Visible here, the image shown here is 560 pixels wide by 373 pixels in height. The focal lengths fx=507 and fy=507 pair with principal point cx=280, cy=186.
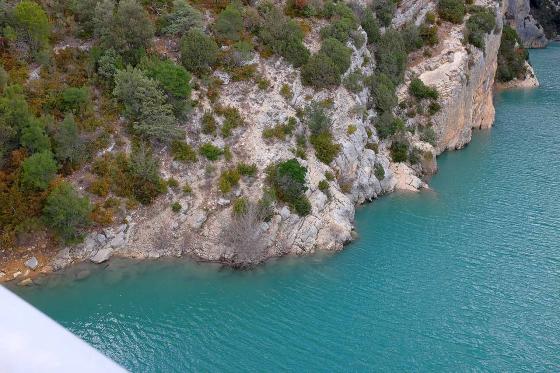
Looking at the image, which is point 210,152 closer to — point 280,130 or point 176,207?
point 176,207

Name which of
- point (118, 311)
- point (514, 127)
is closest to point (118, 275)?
point (118, 311)

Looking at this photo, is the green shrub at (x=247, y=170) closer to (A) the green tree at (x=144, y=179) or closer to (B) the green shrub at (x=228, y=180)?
(B) the green shrub at (x=228, y=180)

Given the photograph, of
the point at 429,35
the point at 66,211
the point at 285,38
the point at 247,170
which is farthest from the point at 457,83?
the point at 66,211

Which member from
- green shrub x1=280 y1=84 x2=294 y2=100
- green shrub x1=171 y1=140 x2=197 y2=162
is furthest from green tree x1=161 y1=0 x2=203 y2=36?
green shrub x1=171 y1=140 x2=197 y2=162

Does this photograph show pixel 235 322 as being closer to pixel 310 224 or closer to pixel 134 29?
pixel 310 224

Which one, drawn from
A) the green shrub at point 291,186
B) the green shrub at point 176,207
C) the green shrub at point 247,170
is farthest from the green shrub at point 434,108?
the green shrub at point 176,207

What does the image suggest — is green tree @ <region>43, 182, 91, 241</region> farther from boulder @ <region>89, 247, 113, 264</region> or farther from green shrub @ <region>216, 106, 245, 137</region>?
green shrub @ <region>216, 106, 245, 137</region>
